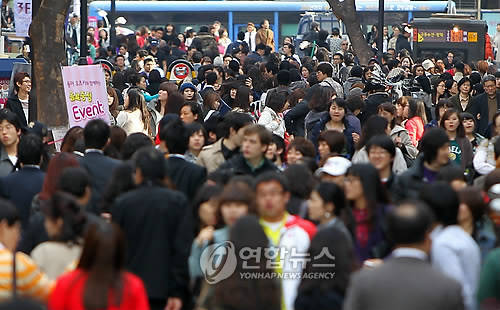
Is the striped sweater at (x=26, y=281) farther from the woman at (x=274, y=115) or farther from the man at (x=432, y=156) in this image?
the woman at (x=274, y=115)

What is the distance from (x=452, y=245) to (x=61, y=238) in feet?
7.06

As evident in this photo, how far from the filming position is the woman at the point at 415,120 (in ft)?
47.0

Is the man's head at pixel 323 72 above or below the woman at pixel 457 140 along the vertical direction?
above

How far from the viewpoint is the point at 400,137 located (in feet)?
40.3

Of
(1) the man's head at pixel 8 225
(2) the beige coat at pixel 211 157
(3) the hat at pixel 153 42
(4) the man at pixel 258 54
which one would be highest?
(3) the hat at pixel 153 42

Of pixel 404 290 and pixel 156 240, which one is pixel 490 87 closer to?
pixel 156 240

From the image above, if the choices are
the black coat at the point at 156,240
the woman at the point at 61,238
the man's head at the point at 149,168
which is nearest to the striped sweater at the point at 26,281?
the woman at the point at 61,238

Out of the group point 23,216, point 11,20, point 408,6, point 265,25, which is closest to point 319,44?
point 265,25

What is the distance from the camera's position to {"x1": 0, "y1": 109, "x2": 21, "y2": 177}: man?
32.7 feet

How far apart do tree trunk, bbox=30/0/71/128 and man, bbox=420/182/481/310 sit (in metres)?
8.79

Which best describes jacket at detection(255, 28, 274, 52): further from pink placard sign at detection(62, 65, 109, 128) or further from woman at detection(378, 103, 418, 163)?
woman at detection(378, 103, 418, 163)

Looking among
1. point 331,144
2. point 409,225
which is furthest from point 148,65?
point 409,225

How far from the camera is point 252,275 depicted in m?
6.62

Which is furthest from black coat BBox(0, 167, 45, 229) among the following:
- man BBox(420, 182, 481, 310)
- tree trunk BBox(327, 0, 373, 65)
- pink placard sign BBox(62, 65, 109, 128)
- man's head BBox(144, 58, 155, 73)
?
tree trunk BBox(327, 0, 373, 65)
